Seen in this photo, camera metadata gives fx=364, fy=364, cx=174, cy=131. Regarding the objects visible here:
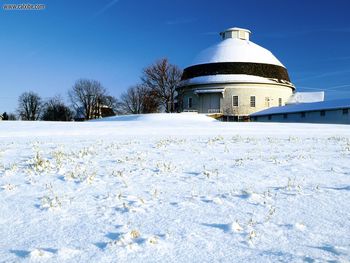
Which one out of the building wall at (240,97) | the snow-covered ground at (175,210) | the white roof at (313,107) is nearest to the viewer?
the snow-covered ground at (175,210)

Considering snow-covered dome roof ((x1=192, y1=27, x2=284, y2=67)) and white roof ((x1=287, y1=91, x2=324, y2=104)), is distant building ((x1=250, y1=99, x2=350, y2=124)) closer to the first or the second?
white roof ((x1=287, y1=91, x2=324, y2=104))

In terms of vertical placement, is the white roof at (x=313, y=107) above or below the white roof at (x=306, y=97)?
below

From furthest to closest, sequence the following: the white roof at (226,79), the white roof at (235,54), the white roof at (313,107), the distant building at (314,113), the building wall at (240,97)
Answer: the white roof at (235,54)
the building wall at (240,97)
the white roof at (226,79)
the white roof at (313,107)
the distant building at (314,113)

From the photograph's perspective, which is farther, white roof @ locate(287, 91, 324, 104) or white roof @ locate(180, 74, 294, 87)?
white roof @ locate(287, 91, 324, 104)

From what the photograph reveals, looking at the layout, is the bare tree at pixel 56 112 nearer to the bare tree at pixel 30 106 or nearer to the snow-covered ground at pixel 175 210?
the bare tree at pixel 30 106

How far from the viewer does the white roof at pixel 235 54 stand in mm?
59125

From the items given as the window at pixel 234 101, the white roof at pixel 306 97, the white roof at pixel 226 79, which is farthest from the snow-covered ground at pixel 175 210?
the white roof at pixel 306 97

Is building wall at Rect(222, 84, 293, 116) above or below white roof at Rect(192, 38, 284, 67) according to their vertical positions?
below

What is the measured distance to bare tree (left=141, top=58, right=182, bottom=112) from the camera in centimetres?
5747

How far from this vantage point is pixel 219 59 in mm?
58938

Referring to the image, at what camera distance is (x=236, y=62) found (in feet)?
192

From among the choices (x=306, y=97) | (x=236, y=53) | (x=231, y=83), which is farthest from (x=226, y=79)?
(x=306, y=97)

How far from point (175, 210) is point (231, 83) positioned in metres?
54.1

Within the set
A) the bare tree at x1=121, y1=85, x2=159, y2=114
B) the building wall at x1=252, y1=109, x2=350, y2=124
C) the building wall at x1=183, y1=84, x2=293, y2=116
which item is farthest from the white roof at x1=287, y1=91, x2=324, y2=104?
the bare tree at x1=121, y1=85, x2=159, y2=114
